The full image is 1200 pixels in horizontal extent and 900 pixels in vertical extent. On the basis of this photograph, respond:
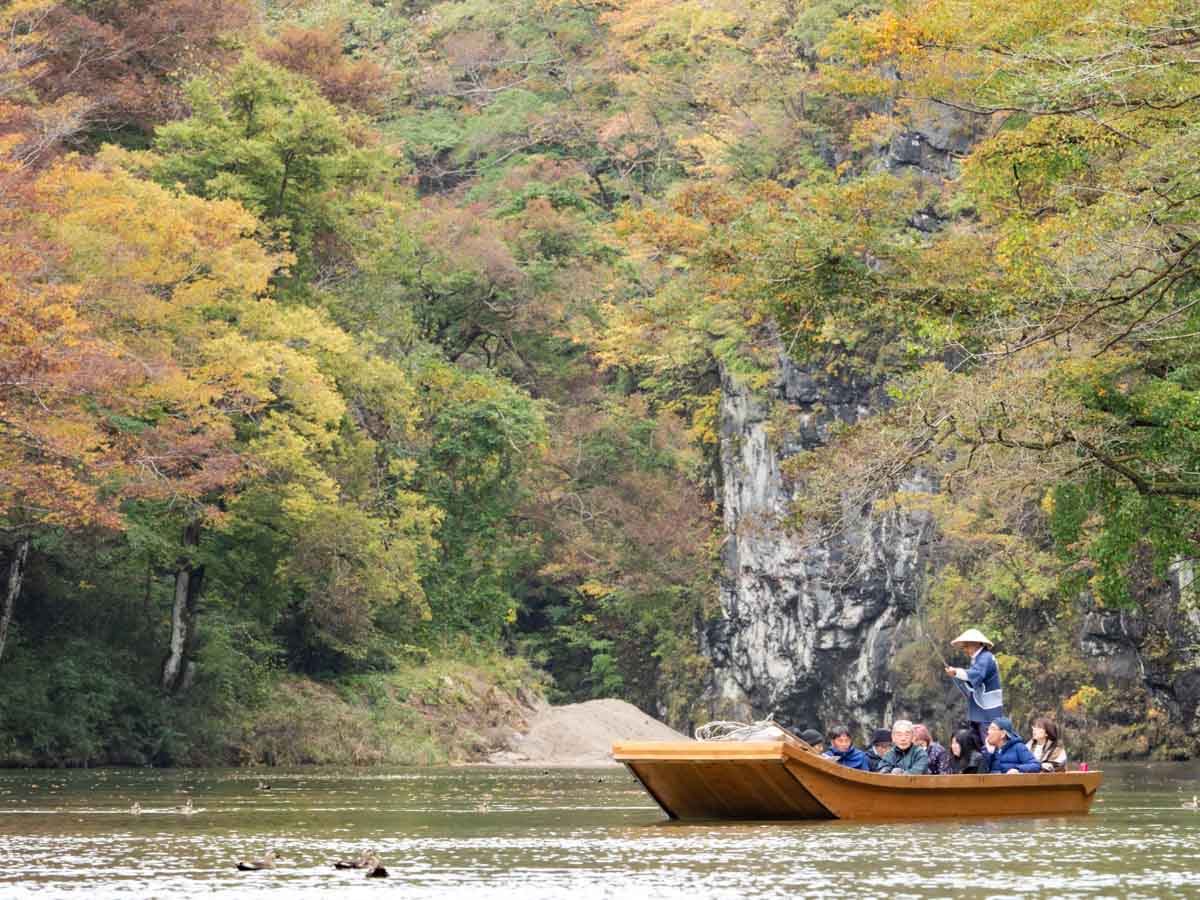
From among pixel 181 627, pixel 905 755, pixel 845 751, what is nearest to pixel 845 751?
pixel 845 751

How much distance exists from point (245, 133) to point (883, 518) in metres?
17.0

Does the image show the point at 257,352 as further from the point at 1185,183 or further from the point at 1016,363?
the point at 1185,183

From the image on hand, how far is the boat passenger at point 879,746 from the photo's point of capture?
19062mm

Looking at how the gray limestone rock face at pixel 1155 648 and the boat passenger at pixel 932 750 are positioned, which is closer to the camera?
the boat passenger at pixel 932 750

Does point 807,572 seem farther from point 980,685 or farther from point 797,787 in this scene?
point 797,787

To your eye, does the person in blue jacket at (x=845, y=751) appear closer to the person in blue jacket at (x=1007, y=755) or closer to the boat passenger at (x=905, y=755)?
the boat passenger at (x=905, y=755)

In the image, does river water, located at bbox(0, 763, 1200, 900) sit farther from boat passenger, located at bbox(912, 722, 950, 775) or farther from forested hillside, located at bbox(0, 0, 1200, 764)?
forested hillside, located at bbox(0, 0, 1200, 764)

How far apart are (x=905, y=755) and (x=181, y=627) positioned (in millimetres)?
21522

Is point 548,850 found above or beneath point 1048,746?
beneath

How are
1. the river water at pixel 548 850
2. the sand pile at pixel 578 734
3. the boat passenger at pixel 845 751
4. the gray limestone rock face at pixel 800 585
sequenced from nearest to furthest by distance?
the river water at pixel 548 850 < the boat passenger at pixel 845 751 < the sand pile at pixel 578 734 < the gray limestone rock face at pixel 800 585

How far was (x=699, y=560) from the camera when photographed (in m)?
51.9

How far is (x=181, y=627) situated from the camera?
122 feet

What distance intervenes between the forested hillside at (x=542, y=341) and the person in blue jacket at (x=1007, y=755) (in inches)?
164

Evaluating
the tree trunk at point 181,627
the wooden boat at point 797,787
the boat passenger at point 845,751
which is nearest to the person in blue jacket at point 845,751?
the boat passenger at point 845,751
